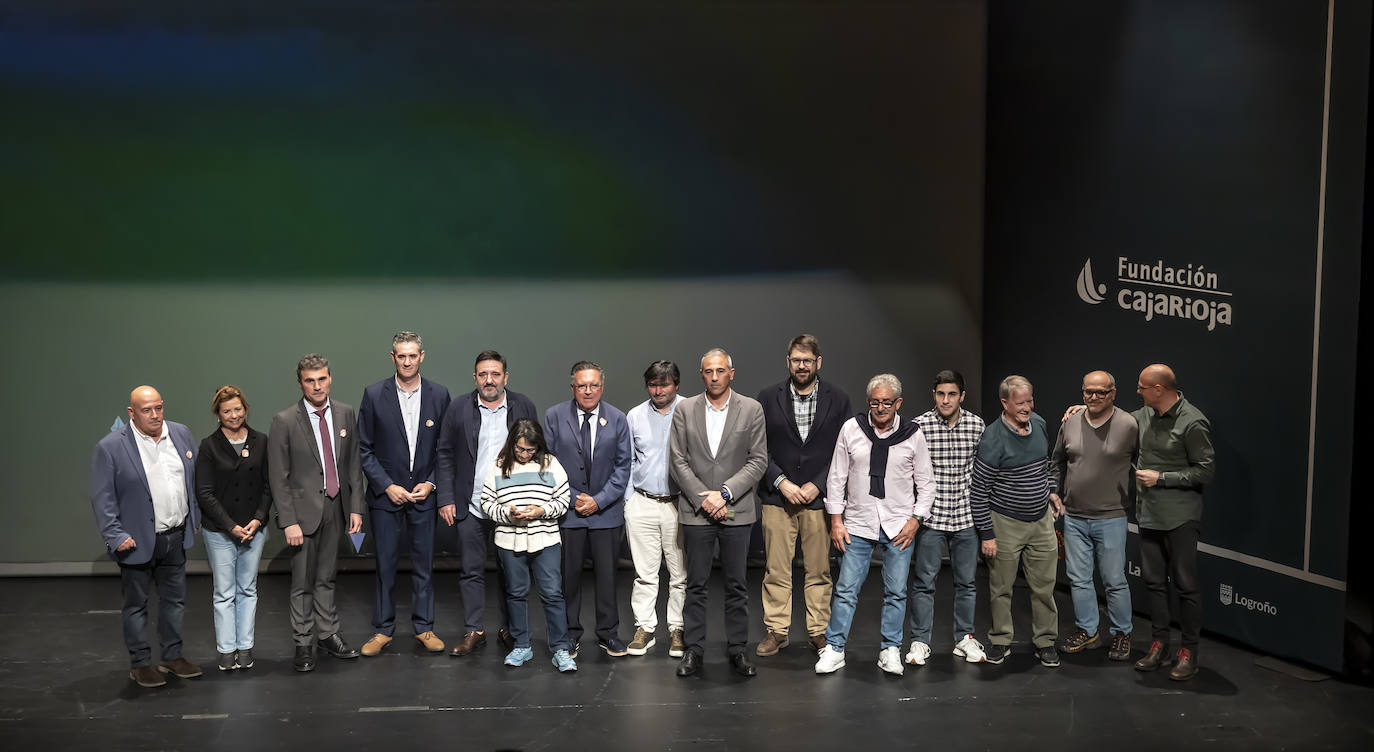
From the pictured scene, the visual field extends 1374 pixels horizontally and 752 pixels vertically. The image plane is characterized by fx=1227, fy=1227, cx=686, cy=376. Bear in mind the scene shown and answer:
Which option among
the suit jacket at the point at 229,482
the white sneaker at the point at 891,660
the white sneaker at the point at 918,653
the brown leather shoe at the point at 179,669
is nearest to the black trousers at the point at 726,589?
the white sneaker at the point at 891,660

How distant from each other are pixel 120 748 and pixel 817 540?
128 inches

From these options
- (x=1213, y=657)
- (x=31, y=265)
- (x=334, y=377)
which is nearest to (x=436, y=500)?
(x=334, y=377)

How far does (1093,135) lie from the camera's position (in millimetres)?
6988

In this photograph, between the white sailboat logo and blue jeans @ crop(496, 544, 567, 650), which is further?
the white sailboat logo

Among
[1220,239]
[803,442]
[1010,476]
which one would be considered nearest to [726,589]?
[803,442]

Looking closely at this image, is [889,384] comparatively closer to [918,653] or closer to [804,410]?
[804,410]

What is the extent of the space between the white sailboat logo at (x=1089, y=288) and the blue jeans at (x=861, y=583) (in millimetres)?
2058

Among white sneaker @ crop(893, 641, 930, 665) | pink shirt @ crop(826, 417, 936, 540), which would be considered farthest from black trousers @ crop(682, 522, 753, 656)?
white sneaker @ crop(893, 641, 930, 665)

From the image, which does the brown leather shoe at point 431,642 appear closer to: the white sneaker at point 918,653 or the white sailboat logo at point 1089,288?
the white sneaker at point 918,653

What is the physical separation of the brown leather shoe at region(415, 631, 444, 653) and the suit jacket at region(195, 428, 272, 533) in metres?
1.02

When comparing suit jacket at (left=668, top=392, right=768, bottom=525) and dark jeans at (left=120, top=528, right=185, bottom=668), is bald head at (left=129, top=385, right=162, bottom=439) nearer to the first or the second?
dark jeans at (left=120, top=528, right=185, bottom=668)

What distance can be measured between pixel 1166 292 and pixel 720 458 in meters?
2.63

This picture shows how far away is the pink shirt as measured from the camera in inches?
227

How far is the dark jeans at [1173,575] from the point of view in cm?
577
